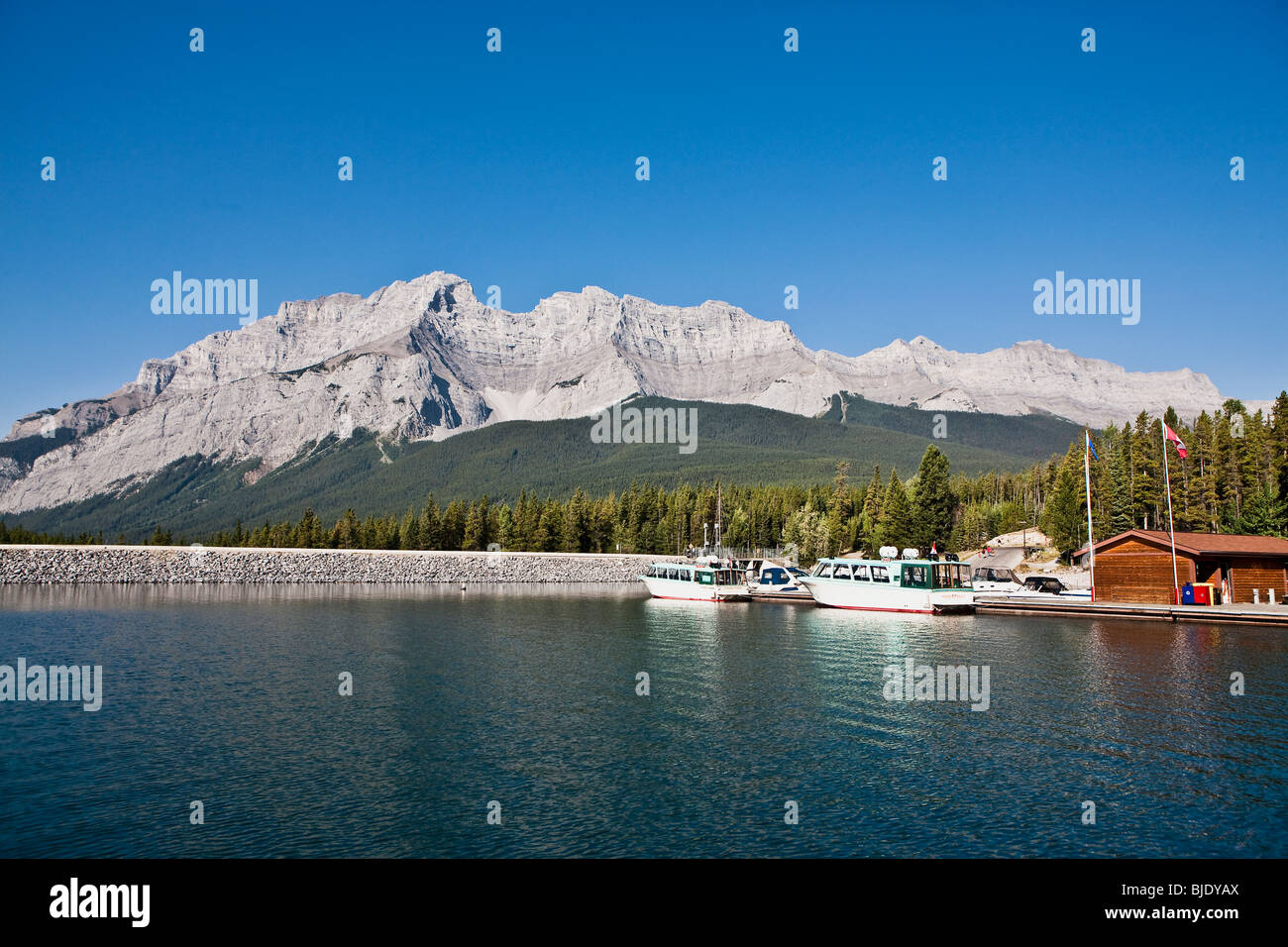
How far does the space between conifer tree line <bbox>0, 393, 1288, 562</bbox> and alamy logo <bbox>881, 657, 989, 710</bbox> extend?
54.4 meters

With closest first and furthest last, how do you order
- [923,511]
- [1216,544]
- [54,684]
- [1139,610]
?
[54,684]
[1139,610]
[1216,544]
[923,511]

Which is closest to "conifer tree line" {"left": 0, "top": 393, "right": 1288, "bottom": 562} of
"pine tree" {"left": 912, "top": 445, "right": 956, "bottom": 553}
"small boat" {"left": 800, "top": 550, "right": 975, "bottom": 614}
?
"pine tree" {"left": 912, "top": 445, "right": 956, "bottom": 553}

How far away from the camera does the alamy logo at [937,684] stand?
29.9 metres

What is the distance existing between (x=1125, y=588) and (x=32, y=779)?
68577 millimetres

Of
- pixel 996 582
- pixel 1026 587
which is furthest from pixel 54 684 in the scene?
pixel 996 582

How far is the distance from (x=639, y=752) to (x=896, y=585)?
51.7 m

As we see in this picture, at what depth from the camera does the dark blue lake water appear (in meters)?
16.5

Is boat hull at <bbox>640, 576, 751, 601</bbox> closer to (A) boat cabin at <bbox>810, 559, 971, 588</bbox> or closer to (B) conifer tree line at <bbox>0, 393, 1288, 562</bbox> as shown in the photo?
(A) boat cabin at <bbox>810, 559, 971, 588</bbox>

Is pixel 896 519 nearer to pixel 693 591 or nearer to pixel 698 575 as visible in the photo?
pixel 698 575

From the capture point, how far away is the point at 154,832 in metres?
16.5

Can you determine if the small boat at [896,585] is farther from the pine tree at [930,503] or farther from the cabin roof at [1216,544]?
the pine tree at [930,503]
